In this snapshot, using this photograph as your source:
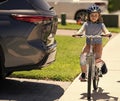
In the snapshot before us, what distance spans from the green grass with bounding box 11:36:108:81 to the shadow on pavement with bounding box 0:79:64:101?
1.42 ft

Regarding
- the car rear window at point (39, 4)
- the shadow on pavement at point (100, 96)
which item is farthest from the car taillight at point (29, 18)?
the shadow on pavement at point (100, 96)

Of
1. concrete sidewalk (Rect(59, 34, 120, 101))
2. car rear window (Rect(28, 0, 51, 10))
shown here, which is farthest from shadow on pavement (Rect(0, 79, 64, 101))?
car rear window (Rect(28, 0, 51, 10))

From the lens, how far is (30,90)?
766 centimetres

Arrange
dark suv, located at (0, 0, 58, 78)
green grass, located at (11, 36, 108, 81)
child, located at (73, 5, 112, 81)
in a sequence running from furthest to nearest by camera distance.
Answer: green grass, located at (11, 36, 108, 81), child, located at (73, 5, 112, 81), dark suv, located at (0, 0, 58, 78)

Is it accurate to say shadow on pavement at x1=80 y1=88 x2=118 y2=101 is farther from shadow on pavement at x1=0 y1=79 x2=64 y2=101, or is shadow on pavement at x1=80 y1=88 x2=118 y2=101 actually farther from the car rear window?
the car rear window

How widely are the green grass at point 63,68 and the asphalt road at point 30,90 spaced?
9.5 inches

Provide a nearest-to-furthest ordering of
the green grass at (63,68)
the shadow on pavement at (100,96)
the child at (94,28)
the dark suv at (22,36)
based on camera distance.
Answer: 1. the dark suv at (22,36)
2. the shadow on pavement at (100,96)
3. the child at (94,28)
4. the green grass at (63,68)

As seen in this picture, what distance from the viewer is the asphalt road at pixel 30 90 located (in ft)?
23.5

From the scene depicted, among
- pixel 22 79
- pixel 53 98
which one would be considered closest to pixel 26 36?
pixel 53 98

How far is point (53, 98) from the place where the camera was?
7.19 metres

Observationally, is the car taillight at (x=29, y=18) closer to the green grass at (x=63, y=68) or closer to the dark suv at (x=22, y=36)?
the dark suv at (x=22, y=36)

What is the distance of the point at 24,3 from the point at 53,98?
158 cm

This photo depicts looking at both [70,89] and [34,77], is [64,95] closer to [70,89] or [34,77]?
[70,89]

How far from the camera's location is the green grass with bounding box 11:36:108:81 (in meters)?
8.61
